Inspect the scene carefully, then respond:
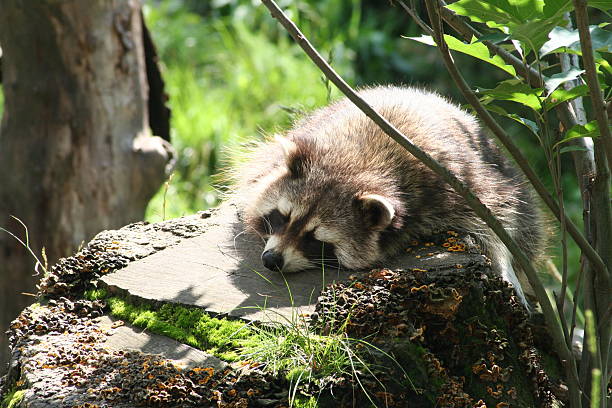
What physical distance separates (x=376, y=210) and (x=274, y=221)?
62 centimetres

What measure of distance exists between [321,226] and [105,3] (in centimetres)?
282

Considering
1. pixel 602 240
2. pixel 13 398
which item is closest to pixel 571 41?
pixel 602 240

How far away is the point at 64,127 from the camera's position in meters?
5.80

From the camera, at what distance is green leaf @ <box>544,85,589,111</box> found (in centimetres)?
261

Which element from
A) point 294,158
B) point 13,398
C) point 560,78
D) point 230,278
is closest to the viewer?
point 560,78

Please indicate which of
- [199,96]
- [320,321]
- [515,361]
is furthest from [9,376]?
[199,96]

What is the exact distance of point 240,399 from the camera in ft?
9.20

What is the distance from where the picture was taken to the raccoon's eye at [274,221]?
4219 millimetres

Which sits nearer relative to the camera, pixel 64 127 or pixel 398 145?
pixel 398 145

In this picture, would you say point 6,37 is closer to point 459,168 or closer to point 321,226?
point 321,226

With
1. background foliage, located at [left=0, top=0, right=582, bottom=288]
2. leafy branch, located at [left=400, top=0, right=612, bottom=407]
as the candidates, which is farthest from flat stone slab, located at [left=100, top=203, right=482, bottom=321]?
background foliage, located at [left=0, top=0, right=582, bottom=288]

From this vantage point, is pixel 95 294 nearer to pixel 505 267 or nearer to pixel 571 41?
pixel 505 267

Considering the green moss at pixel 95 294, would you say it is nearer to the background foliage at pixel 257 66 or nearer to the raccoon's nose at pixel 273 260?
the raccoon's nose at pixel 273 260

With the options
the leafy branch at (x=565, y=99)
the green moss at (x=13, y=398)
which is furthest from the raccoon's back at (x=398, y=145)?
the green moss at (x=13, y=398)
